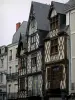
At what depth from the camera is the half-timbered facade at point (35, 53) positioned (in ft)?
139

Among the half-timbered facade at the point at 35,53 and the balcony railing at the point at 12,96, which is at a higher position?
the half-timbered facade at the point at 35,53

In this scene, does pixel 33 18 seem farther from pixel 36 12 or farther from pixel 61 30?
pixel 61 30

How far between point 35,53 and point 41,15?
5.07 metres

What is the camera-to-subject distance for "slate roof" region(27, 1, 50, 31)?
43.4 m

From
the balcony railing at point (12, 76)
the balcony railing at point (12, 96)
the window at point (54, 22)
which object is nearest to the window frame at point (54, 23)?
the window at point (54, 22)

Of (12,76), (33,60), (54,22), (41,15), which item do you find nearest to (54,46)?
(54,22)

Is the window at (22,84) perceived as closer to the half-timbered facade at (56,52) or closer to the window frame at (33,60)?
the window frame at (33,60)

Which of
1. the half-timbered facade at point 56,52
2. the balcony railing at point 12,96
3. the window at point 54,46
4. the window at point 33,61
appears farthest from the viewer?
the balcony railing at point 12,96

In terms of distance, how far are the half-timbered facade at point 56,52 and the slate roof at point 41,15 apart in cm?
283

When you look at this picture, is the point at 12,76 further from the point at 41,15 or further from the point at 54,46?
the point at 54,46

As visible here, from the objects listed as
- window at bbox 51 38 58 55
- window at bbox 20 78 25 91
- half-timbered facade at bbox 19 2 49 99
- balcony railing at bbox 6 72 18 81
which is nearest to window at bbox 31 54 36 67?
half-timbered facade at bbox 19 2 49 99

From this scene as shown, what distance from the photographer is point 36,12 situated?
44406 mm

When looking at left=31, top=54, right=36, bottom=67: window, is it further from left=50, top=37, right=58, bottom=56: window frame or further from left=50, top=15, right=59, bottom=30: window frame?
left=50, top=15, right=59, bottom=30: window frame

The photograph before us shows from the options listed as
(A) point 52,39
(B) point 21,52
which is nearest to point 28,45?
(B) point 21,52
